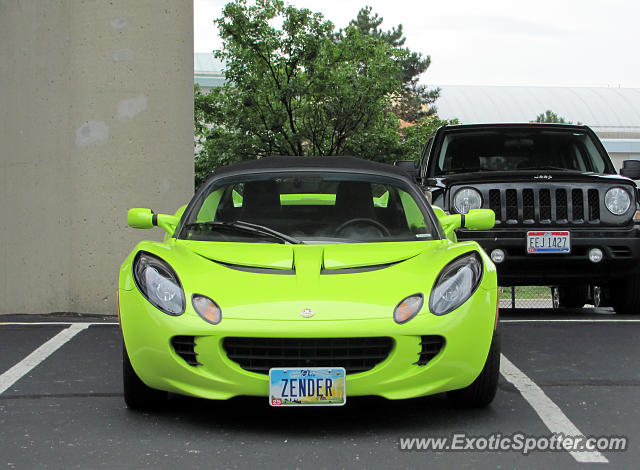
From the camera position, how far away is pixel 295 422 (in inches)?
191

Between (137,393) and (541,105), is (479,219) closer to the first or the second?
(137,393)

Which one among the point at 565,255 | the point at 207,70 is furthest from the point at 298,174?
the point at 207,70

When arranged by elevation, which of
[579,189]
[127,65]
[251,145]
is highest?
[127,65]

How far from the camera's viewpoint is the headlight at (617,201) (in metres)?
9.14

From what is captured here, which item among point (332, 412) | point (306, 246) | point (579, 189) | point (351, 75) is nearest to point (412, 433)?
point (332, 412)

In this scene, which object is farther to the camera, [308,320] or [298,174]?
[298,174]

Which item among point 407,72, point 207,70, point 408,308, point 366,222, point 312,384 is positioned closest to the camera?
point 312,384

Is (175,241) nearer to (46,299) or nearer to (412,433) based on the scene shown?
(412,433)

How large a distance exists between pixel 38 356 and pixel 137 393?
205 cm

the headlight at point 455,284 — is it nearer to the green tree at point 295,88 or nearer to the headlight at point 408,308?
the headlight at point 408,308

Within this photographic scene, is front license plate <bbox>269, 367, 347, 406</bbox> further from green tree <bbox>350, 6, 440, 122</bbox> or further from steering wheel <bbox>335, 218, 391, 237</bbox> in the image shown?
green tree <bbox>350, 6, 440, 122</bbox>

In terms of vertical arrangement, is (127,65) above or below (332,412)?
above

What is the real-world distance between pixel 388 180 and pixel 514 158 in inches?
180

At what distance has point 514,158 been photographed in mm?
10266
